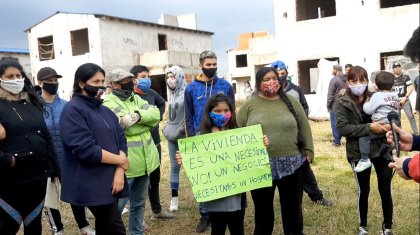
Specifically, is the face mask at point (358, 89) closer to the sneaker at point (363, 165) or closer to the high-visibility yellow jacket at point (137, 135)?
the sneaker at point (363, 165)

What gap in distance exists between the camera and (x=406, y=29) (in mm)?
14250

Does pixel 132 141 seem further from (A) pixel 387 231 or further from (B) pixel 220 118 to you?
(A) pixel 387 231

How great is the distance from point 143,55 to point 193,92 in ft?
78.8

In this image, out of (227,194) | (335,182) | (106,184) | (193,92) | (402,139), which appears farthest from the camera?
(335,182)

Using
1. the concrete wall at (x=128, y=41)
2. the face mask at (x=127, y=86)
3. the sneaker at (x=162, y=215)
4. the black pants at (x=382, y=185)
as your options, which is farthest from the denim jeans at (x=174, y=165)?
the concrete wall at (x=128, y=41)

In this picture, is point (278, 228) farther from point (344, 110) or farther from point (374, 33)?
point (374, 33)

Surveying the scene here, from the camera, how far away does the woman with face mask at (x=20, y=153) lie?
3363mm

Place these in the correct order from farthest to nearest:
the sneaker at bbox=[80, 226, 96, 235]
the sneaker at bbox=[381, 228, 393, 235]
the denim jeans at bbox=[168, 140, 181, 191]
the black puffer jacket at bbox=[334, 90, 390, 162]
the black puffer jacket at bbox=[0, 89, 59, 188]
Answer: the denim jeans at bbox=[168, 140, 181, 191]
the sneaker at bbox=[80, 226, 96, 235]
the sneaker at bbox=[381, 228, 393, 235]
the black puffer jacket at bbox=[334, 90, 390, 162]
the black puffer jacket at bbox=[0, 89, 59, 188]

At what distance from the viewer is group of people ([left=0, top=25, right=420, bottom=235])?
3299mm

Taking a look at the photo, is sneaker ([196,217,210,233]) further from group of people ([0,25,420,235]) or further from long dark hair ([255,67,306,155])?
long dark hair ([255,67,306,155])

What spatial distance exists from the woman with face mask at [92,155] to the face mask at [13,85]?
509 mm

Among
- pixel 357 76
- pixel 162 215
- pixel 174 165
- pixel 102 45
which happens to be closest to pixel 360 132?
pixel 357 76

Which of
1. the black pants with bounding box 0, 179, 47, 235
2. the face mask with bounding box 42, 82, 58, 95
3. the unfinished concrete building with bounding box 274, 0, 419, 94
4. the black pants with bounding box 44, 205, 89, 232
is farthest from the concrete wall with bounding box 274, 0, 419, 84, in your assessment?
the black pants with bounding box 0, 179, 47, 235

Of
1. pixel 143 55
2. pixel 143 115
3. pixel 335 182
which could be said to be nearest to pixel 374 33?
pixel 335 182
